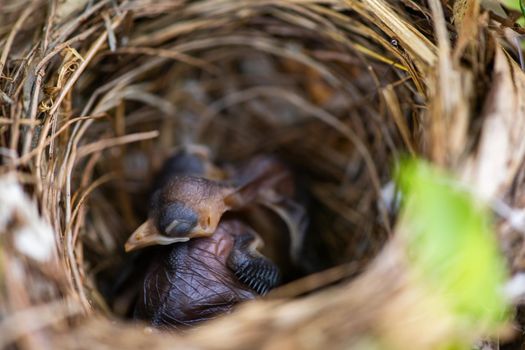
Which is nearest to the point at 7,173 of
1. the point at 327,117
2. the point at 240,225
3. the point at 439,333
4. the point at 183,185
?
the point at 183,185

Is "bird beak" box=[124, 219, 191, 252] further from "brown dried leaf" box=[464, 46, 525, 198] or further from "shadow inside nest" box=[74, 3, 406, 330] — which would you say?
"brown dried leaf" box=[464, 46, 525, 198]

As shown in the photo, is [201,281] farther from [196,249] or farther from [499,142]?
[499,142]

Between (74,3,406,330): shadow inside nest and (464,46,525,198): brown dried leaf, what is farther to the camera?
(74,3,406,330): shadow inside nest

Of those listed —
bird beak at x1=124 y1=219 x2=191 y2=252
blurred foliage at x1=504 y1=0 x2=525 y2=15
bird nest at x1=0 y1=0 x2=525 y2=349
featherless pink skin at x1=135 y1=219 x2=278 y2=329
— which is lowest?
featherless pink skin at x1=135 y1=219 x2=278 y2=329

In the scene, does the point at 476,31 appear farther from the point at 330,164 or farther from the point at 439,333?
the point at 330,164

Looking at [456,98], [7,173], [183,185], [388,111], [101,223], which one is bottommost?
[101,223]

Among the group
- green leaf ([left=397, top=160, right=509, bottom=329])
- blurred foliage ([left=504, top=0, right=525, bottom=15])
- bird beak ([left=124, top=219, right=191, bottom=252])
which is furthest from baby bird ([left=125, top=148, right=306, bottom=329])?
blurred foliage ([left=504, top=0, right=525, bottom=15])

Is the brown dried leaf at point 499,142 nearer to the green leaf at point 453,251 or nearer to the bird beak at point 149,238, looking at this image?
the green leaf at point 453,251

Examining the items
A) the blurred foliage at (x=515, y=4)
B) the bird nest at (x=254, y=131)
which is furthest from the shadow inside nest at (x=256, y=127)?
the blurred foliage at (x=515, y=4)
